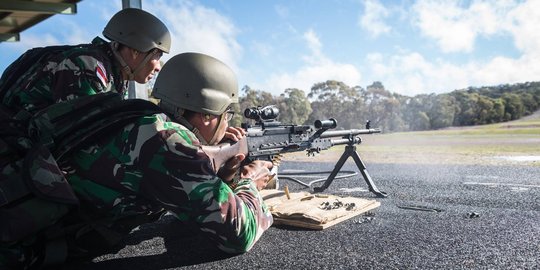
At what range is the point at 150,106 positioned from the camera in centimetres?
196

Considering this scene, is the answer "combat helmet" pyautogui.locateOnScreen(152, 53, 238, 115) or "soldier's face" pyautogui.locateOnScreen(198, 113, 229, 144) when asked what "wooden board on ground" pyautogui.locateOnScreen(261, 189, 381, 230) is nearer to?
"soldier's face" pyautogui.locateOnScreen(198, 113, 229, 144)

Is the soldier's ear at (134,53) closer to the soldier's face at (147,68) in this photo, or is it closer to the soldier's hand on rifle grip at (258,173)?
the soldier's face at (147,68)

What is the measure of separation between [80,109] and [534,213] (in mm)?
3795

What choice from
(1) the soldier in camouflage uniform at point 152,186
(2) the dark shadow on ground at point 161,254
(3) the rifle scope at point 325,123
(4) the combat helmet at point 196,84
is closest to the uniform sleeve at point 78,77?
(4) the combat helmet at point 196,84

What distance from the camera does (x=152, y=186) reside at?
189 centimetres

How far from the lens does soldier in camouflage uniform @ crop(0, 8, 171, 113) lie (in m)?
2.69

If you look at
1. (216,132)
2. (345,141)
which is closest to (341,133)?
(345,141)

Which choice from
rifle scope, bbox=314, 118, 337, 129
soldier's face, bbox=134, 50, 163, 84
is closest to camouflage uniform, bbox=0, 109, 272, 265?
soldier's face, bbox=134, 50, 163, 84

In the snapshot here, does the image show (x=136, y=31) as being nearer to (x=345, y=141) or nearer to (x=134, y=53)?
(x=134, y=53)

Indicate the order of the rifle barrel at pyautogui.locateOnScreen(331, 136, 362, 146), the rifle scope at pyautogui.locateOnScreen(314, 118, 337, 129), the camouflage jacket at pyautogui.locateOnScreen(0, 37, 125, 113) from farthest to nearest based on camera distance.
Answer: the rifle barrel at pyautogui.locateOnScreen(331, 136, 362, 146)
the rifle scope at pyautogui.locateOnScreen(314, 118, 337, 129)
the camouflage jacket at pyautogui.locateOnScreen(0, 37, 125, 113)

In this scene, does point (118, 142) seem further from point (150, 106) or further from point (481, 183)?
point (481, 183)

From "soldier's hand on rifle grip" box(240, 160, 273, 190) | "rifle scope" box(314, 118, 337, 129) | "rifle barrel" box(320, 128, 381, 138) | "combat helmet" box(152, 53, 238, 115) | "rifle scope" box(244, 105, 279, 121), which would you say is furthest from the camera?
"rifle barrel" box(320, 128, 381, 138)

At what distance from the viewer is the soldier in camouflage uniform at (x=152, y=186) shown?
1.86 meters

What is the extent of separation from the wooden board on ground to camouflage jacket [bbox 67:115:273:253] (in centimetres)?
129
